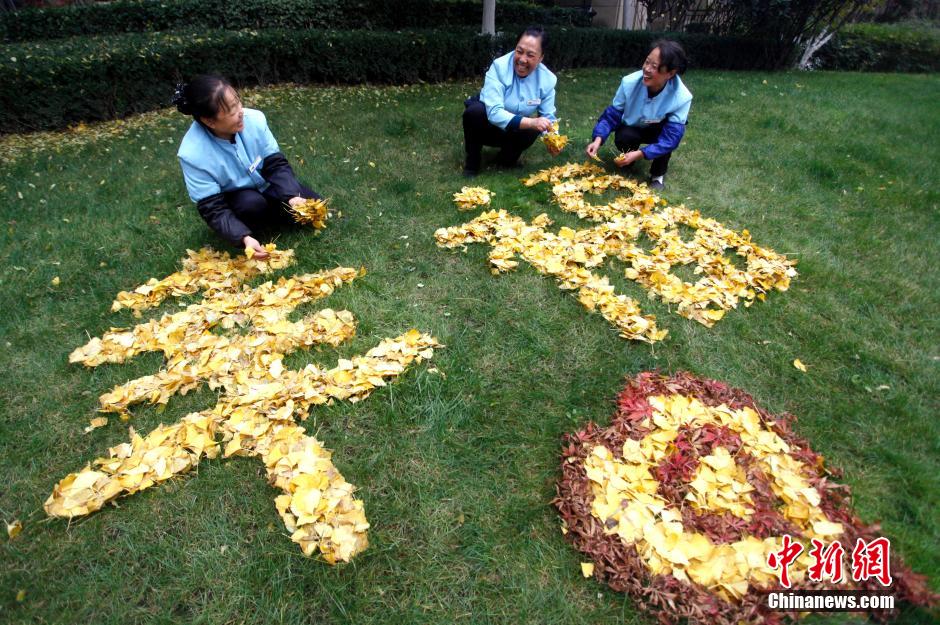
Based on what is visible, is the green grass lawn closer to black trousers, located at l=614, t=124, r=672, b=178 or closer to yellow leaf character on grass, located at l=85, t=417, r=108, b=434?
yellow leaf character on grass, located at l=85, t=417, r=108, b=434

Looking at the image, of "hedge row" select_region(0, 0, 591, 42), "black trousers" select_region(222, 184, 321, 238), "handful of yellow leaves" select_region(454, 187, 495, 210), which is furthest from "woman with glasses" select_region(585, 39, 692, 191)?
"hedge row" select_region(0, 0, 591, 42)

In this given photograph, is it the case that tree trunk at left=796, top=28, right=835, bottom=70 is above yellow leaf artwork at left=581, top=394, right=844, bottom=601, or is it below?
above

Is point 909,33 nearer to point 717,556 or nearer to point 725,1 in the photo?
point 725,1

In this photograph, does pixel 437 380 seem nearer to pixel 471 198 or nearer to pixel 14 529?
pixel 14 529

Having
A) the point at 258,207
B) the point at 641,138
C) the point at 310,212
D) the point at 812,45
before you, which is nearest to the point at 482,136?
the point at 641,138

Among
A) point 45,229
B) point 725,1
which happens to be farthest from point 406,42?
point 725,1

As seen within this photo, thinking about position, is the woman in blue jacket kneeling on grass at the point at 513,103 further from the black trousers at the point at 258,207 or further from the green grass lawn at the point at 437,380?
the black trousers at the point at 258,207

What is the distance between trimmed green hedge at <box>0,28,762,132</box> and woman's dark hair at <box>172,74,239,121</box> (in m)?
5.14

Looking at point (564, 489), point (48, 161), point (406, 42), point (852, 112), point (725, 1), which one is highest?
point (725, 1)

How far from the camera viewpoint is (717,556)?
1560 millimetres

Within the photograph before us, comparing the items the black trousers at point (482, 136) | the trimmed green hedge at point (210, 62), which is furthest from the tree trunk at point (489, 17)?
the black trousers at point (482, 136)

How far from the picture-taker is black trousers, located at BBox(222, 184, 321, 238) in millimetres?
3244

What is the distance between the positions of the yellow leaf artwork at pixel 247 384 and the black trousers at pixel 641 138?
297 cm

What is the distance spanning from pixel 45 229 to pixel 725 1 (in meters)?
15.5
